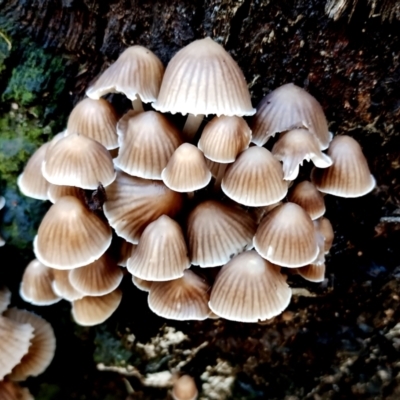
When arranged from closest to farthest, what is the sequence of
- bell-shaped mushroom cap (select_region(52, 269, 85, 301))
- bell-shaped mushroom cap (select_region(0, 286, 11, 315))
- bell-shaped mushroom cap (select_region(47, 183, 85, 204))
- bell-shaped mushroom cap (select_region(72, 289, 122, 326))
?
bell-shaped mushroom cap (select_region(47, 183, 85, 204)) → bell-shaped mushroom cap (select_region(52, 269, 85, 301)) → bell-shaped mushroom cap (select_region(72, 289, 122, 326)) → bell-shaped mushroom cap (select_region(0, 286, 11, 315))

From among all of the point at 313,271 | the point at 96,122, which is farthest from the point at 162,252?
the point at 313,271

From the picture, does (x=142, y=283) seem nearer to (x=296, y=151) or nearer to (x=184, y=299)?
(x=184, y=299)

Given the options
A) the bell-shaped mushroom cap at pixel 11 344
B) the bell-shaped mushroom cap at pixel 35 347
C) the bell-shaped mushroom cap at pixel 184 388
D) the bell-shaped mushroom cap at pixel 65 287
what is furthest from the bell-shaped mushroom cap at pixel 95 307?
the bell-shaped mushroom cap at pixel 184 388

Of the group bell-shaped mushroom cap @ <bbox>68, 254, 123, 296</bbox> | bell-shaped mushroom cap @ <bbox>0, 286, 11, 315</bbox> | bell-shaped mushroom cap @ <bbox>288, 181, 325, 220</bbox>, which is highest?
bell-shaped mushroom cap @ <bbox>288, 181, 325, 220</bbox>

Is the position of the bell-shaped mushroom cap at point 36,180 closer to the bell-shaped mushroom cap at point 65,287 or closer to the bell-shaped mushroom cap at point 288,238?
the bell-shaped mushroom cap at point 65,287

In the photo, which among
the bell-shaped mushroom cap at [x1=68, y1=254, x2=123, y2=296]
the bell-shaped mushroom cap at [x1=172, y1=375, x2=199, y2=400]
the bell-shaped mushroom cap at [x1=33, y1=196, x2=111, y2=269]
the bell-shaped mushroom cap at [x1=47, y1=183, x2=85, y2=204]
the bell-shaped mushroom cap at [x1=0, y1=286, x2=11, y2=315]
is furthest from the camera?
the bell-shaped mushroom cap at [x1=172, y1=375, x2=199, y2=400]

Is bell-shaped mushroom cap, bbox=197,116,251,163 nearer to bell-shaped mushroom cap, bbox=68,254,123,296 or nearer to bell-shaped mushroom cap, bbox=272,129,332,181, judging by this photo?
bell-shaped mushroom cap, bbox=272,129,332,181

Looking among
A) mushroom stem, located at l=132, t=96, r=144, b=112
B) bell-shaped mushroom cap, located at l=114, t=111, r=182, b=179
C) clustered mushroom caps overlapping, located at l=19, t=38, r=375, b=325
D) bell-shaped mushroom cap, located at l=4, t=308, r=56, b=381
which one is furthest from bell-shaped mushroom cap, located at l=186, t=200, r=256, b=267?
bell-shaped mushroom cap, located at l=4, t=308, r=56, b=381

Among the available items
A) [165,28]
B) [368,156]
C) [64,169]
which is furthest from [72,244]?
[368,156]
